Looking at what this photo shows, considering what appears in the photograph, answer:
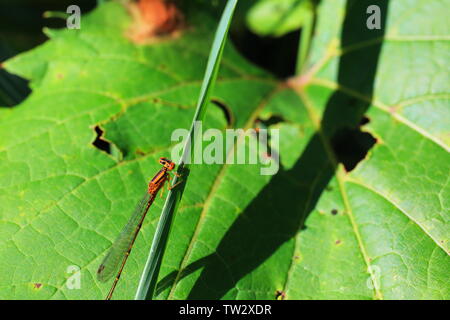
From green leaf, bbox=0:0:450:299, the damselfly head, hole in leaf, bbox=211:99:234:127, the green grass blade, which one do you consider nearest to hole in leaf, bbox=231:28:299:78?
green leaf, bbox=0:0:450:299

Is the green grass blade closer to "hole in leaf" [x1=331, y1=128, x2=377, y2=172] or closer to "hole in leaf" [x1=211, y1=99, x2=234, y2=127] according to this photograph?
"hole in leaf" [x1=211, y1=99, x2=234, y2=127]

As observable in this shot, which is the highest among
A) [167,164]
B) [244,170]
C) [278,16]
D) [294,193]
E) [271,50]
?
[278,16]

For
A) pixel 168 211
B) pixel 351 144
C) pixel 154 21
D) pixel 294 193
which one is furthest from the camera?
→ pixel 154 21

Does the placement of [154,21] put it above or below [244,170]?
above

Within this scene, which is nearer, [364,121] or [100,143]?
[100,143]

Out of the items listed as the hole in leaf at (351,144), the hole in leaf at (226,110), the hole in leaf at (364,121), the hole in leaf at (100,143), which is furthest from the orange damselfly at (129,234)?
the hole in leaf at (364,121)

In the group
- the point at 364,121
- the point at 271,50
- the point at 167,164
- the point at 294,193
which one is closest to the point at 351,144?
the point at 364,121

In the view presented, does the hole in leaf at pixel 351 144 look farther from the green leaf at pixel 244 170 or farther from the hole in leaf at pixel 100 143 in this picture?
the hole in leaf at pixel 100 143

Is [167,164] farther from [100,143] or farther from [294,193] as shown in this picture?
[294,193]
